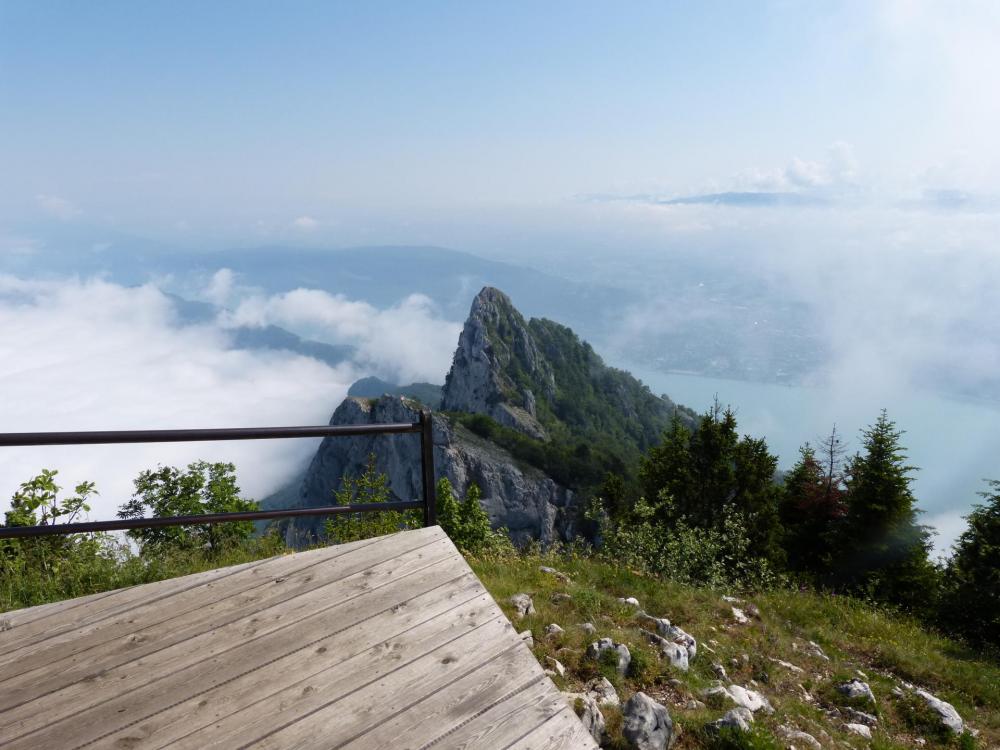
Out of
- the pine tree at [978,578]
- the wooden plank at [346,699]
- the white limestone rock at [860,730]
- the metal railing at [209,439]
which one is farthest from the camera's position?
the pine tree at [978,578]

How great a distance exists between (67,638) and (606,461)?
78.1 m

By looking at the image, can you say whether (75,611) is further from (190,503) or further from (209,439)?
(190,503)

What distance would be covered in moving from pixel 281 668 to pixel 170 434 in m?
1.56

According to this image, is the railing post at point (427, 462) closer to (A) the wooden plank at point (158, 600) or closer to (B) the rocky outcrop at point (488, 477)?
(A) the wooden plank at point (158, 600)

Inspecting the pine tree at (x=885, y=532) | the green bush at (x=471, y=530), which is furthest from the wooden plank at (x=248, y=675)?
the pine tree at (x=885, y=532)

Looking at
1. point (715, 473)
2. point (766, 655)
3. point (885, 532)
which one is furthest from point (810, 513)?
point (766, 655)

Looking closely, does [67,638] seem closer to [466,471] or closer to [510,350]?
[466,471]

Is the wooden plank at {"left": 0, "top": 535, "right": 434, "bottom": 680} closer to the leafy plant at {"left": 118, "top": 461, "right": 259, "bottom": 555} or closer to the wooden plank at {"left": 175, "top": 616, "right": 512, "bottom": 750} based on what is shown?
the wooden plank at {"left": 175, "top": 616, "right": 512, "bottom": 750}

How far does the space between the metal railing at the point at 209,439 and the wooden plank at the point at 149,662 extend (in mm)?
561

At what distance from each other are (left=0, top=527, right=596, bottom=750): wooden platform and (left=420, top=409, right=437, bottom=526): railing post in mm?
613

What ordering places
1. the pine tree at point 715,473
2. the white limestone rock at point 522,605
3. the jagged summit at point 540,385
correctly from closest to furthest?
the white limestone rock at point 522,605 → the pine tree at point 715,473 → the jagged summit at point 540,385

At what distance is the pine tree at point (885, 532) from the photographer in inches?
836

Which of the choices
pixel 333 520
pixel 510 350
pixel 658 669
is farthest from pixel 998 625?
pixel 510 350

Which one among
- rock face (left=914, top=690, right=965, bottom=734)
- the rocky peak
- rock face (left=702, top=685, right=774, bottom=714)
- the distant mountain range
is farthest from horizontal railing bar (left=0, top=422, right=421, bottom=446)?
the rocky peak
